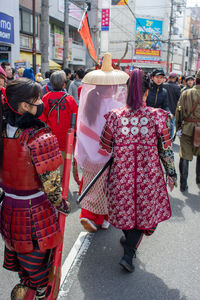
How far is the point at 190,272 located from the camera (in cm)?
270

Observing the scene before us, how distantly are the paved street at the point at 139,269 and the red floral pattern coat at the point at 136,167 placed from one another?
0.53 metres

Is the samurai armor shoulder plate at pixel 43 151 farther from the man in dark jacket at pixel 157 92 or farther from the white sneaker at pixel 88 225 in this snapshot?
the man in dark jacket at pixel 157 92

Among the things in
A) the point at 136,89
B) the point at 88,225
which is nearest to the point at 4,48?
the point at 88,225

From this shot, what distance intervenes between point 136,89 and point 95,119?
731 millimetres

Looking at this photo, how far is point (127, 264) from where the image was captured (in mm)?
2609

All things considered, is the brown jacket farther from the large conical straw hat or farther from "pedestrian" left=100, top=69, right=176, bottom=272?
"pedestrian" left=100, top=69, right=176, bottom=272

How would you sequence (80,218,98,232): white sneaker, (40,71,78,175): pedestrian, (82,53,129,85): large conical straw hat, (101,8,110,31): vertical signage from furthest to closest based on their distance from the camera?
1. (101,8,110,31): vertical signage
2. (40,71,78,175): pedestrian
3. (80,218,98,232): white sneaker
4. (82,53,129,85): large conical straw hat

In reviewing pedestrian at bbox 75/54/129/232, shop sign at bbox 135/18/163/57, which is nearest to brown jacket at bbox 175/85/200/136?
pedestrian at bbox 75/54/129/232

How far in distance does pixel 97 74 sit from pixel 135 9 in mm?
51287

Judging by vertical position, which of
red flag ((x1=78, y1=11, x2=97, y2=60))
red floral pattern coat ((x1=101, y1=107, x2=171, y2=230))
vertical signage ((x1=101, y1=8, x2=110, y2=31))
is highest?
vertical signage ((x1=101, y1=8, x2=110, y2=31))

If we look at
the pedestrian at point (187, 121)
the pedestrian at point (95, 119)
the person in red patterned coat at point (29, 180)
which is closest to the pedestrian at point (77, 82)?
the pedestrian at point (187, 121)

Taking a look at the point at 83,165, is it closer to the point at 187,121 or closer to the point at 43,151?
the point at 43,151

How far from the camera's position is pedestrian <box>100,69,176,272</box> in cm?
238

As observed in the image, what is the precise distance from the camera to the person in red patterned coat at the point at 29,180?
66.4 inches
